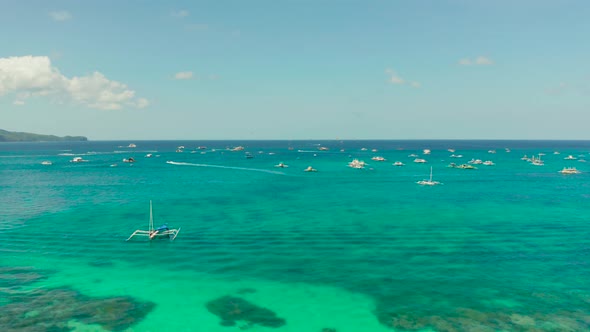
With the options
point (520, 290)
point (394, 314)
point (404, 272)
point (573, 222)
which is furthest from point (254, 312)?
point (573, 222)

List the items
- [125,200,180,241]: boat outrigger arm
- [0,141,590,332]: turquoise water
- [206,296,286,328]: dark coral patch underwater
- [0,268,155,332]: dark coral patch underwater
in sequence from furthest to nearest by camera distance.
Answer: [125,200,180,241]: boat outrigger arm, [0,141,590,332]: turquoise water, [206,296,286,328]: dark coral patch underwater, [0,268,155,332]: dark coral patch underwater

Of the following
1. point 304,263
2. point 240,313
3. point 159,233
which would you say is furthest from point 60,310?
point 304,263

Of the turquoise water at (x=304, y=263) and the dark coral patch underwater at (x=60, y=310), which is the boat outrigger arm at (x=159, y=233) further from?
the dark coral patch underwater at (x=60, y=310)

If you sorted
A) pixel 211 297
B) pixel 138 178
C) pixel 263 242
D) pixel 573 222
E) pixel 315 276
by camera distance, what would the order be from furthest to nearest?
1. pixel 138 178
2. pixel 573 222
3. pixel 263 242
4. pixel 315 276
5. pixel 211 297

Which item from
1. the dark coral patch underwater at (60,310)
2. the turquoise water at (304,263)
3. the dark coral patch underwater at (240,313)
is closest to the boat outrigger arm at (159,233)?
the turquoise water at (304,263)

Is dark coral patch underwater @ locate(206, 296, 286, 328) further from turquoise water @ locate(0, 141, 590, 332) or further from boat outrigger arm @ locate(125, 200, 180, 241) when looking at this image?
boat outrigger arm @ locate(125, 200, 180, 241)

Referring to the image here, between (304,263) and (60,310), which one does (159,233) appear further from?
(304,263)

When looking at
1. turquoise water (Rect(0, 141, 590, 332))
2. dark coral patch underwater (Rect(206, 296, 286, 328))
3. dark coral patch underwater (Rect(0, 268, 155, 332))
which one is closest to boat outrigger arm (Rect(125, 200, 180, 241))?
turquoise water (Rect(0, 141, 590, 332))

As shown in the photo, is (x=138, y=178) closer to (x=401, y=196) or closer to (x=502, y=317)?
(x=401, y=196)
